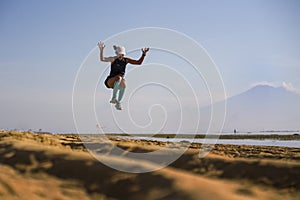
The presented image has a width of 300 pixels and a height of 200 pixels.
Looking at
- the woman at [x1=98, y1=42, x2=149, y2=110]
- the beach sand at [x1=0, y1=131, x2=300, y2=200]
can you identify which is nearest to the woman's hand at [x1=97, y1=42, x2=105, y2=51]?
the woman at [x1=98, y1=42, x2=149, y2=110]

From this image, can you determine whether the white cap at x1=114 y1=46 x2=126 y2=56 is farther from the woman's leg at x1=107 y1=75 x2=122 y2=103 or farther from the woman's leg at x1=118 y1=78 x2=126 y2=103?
the woman's leg at x1=118 y1=78 x2=126 y2=103

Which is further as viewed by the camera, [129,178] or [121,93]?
[121,93]

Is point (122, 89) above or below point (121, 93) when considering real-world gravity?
above

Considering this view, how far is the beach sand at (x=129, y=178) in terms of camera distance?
248 inches

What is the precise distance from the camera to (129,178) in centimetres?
688

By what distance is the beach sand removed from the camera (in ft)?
20.7

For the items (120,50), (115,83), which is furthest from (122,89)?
(120,50)

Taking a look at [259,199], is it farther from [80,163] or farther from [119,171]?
[80,163]

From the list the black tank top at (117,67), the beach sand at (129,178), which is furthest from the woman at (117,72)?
the beach sand at (129,178)

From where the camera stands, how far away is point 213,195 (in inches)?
243

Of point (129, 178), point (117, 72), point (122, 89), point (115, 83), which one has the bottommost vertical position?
point (129, 178)

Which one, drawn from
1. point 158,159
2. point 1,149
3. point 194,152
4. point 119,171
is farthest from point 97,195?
point 194,152

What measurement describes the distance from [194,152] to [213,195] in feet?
9.30

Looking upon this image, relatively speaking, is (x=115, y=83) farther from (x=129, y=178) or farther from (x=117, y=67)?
(x=129, y=178)
